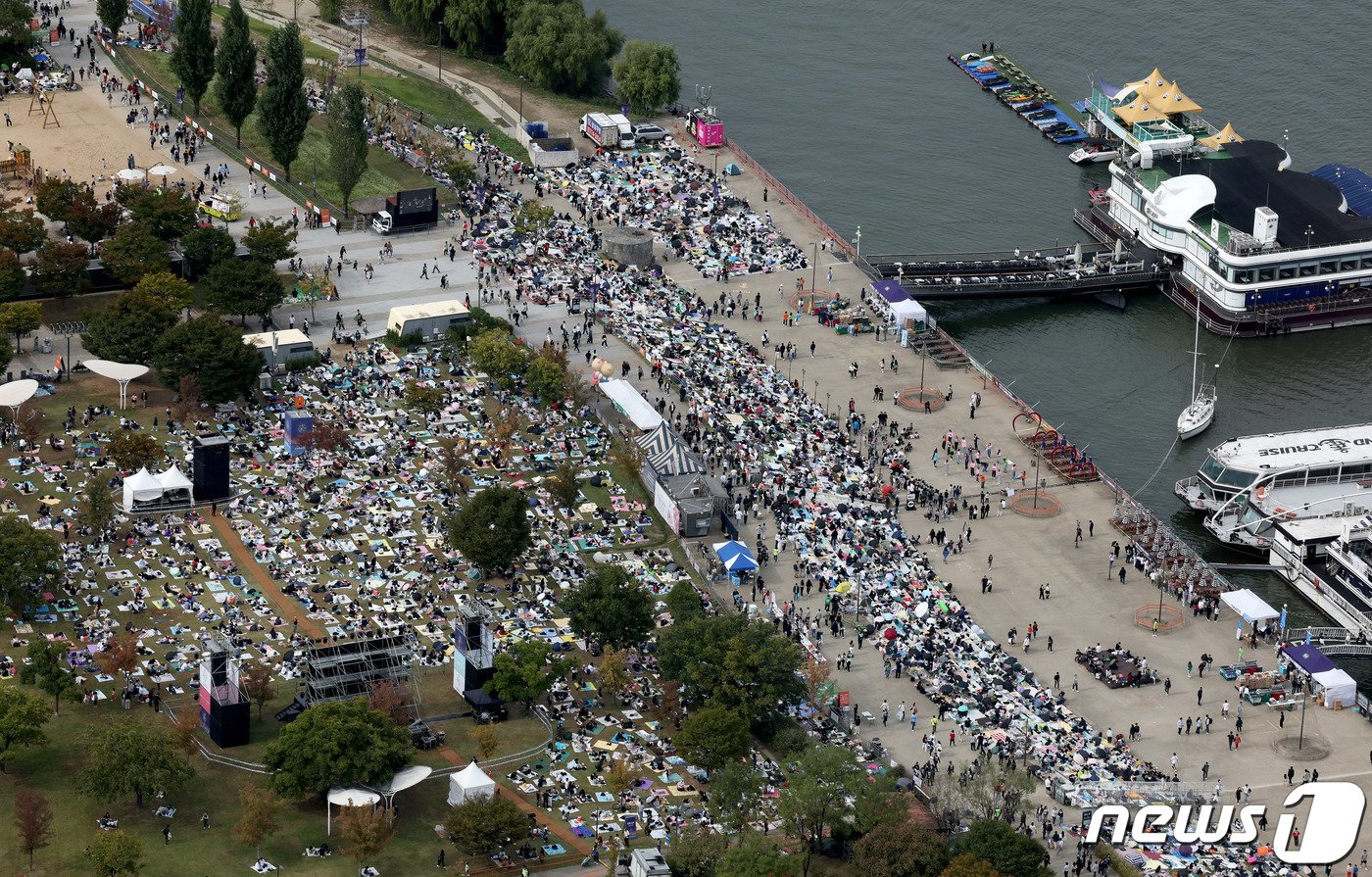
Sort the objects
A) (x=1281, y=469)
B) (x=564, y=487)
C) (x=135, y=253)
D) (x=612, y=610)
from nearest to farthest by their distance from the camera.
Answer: (x=612, y=610) < (x=564, y=487) < (x=1281, y=469) < (x=135, y=253)

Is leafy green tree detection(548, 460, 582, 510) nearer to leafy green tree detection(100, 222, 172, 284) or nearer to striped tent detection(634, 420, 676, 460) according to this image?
striped tent detection(634, 420, 676, 460)

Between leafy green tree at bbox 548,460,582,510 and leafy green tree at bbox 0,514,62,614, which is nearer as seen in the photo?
leafy green tree at bbox 0,514,62,614

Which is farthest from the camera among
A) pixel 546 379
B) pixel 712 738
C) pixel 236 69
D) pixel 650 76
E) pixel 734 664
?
pixel 650 76

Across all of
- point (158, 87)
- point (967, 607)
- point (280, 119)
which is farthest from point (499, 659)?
point (158, 87)

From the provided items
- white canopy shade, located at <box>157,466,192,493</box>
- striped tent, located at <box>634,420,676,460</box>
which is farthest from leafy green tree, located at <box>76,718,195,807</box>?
striped tent, located at <box>634,420,676,460</box>

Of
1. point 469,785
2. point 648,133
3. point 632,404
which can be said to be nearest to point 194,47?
point 648,133

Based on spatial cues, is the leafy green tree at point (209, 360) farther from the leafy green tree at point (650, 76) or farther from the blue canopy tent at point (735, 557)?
the leafy green tree at point (650, 76)

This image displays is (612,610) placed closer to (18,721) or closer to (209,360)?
(18,721)
